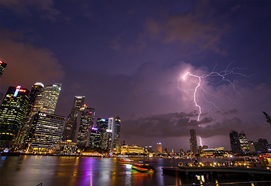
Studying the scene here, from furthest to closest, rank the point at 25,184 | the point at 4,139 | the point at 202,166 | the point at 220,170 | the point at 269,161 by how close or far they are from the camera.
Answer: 1. the point at 4,139
2. the point at 202,166
3. the point at 220,170
4. the point at 269,161
5. the point at 25,184

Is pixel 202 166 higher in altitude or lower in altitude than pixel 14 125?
lower

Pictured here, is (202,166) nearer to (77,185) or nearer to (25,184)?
(77,185)

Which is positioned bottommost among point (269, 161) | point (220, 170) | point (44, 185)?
point (44, 185)

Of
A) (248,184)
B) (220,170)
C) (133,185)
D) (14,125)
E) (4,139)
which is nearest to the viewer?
(248,184)

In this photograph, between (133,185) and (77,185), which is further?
(133,185)

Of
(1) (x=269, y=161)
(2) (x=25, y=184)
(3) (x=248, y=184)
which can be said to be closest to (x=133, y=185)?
(2) (x=25, y=184)

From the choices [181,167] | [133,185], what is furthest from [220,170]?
[133,185]

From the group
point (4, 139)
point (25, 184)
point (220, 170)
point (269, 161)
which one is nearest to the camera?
point (25, 184)

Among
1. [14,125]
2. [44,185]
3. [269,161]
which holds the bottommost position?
[44,185]

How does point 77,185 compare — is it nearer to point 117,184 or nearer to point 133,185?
point 117,184
